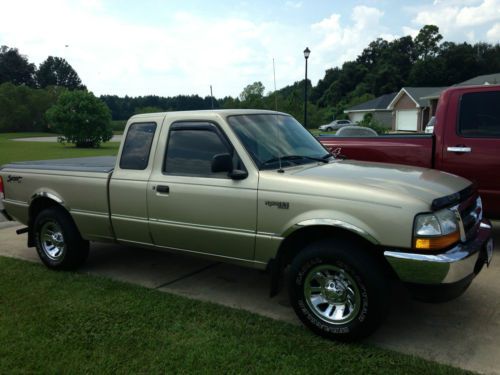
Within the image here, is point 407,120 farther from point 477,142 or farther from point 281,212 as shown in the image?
point 281,212

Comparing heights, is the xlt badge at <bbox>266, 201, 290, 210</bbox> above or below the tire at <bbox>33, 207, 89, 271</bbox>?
above

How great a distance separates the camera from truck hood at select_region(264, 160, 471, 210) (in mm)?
3303

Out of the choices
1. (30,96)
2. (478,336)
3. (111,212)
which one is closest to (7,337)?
(111,212)

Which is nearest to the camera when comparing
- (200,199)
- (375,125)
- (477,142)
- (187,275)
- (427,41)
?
(200,199)

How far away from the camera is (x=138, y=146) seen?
478 cm

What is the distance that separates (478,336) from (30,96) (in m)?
73.7

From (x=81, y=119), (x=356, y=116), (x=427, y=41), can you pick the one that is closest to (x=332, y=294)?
(x=81, y=119)

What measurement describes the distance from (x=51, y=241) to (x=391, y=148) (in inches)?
180

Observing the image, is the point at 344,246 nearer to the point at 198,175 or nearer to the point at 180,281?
the point at 198,175

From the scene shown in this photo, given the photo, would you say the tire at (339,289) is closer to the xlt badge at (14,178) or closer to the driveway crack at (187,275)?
the driveway crack at (187,275)

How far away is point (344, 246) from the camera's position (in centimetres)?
344

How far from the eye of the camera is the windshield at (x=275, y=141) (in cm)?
405

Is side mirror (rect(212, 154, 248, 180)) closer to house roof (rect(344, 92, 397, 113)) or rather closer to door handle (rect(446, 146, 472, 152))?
door handle (rect(446, 146, 472, 152))

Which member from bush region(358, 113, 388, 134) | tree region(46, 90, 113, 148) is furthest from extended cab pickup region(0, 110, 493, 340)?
tree region(46, 90, 113, 148)
